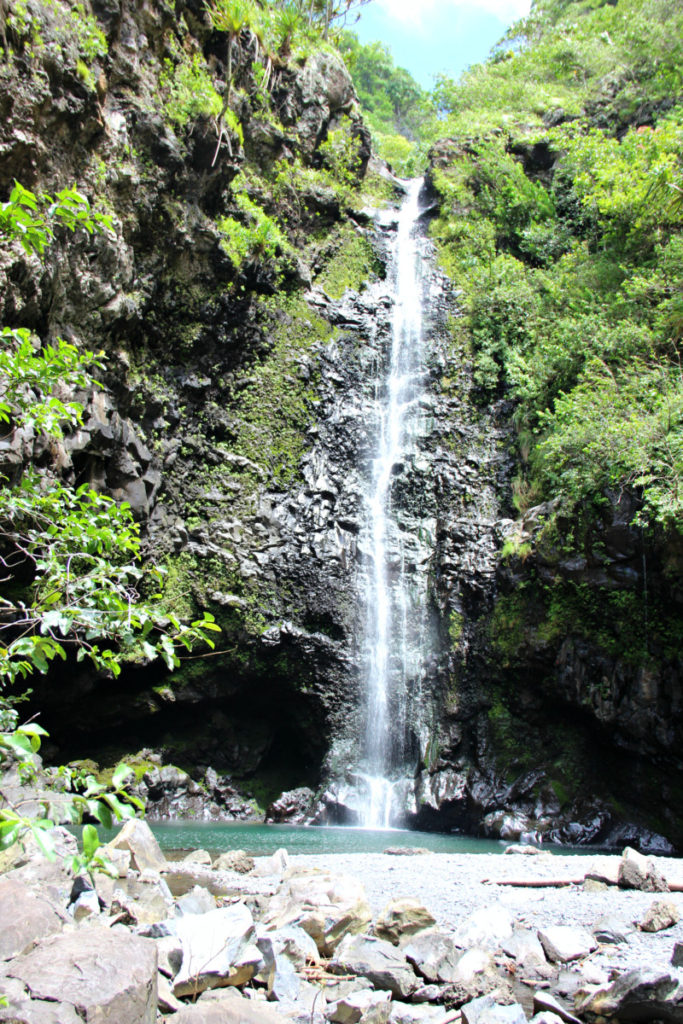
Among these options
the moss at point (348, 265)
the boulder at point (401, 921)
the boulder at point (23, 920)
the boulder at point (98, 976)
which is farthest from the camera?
the moss at point (348, 265)

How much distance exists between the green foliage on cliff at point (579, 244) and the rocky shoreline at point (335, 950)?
6.21 metres

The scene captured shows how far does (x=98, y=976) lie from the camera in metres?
2.75

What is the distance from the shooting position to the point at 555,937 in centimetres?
415

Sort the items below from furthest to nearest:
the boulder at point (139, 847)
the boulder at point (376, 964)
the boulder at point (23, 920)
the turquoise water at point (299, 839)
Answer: the turquoise water at point (299, 839)
the boulder at point (139, 847)
the boulder at point (376, 964)
the boulder at point (23, 920)

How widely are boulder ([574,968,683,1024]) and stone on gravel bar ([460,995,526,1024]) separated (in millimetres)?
335

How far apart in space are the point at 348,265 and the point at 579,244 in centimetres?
654

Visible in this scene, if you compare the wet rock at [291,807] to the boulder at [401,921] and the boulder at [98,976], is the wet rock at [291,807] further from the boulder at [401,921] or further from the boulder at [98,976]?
the boulder at [98,976]

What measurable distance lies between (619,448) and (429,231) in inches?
498

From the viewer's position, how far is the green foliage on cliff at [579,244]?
37.4 ft

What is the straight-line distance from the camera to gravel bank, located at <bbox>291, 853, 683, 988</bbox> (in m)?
4.17

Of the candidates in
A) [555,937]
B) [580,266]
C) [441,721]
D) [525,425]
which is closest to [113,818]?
[555,937]

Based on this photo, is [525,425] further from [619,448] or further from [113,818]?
[113,818]

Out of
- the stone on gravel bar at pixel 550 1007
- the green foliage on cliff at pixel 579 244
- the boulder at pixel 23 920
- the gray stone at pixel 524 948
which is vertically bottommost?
the gray stone at pixel 524 948

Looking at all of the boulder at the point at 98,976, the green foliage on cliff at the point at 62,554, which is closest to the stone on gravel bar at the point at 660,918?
the boulder at the point at 98,976
